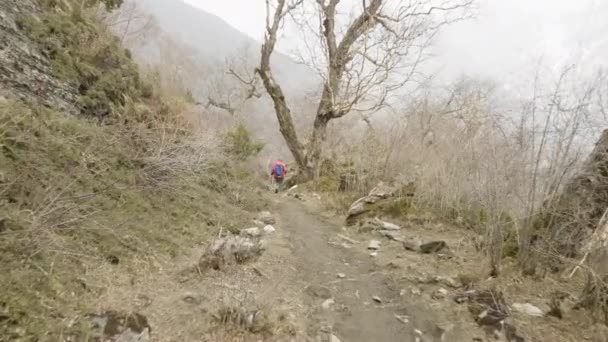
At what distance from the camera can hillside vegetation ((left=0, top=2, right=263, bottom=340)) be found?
2488 mm

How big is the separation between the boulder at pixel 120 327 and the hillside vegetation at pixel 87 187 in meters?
0.12

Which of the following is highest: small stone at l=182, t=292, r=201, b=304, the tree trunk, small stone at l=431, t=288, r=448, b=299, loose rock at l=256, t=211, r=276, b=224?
the tree trunk

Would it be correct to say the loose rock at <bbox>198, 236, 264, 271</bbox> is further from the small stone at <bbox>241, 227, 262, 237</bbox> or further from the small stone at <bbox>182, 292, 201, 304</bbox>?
the small stone at <bbox>241, 227, 262, 237</bbox>

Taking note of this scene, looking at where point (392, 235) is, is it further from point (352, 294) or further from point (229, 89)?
point (229, 89)

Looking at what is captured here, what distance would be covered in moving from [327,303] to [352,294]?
410 mm

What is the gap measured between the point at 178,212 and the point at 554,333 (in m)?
4.46

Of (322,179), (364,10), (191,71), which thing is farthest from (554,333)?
(191,71)

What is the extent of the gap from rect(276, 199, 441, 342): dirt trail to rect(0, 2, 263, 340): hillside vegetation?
1420 mm

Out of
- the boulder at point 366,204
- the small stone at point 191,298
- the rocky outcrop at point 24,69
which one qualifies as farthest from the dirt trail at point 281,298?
the rocky outcrop at point 24,69

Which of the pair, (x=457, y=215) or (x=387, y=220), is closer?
(x=457, y=215)

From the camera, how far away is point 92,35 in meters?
6.45

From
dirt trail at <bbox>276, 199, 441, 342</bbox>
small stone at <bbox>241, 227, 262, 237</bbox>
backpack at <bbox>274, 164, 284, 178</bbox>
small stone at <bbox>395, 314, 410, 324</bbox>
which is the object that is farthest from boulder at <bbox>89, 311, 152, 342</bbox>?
backpack at <bbox>274, 164, 284, 178</bbox>

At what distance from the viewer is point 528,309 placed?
134 inches

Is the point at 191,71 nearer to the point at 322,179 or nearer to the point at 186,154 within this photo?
the point at 322,179
